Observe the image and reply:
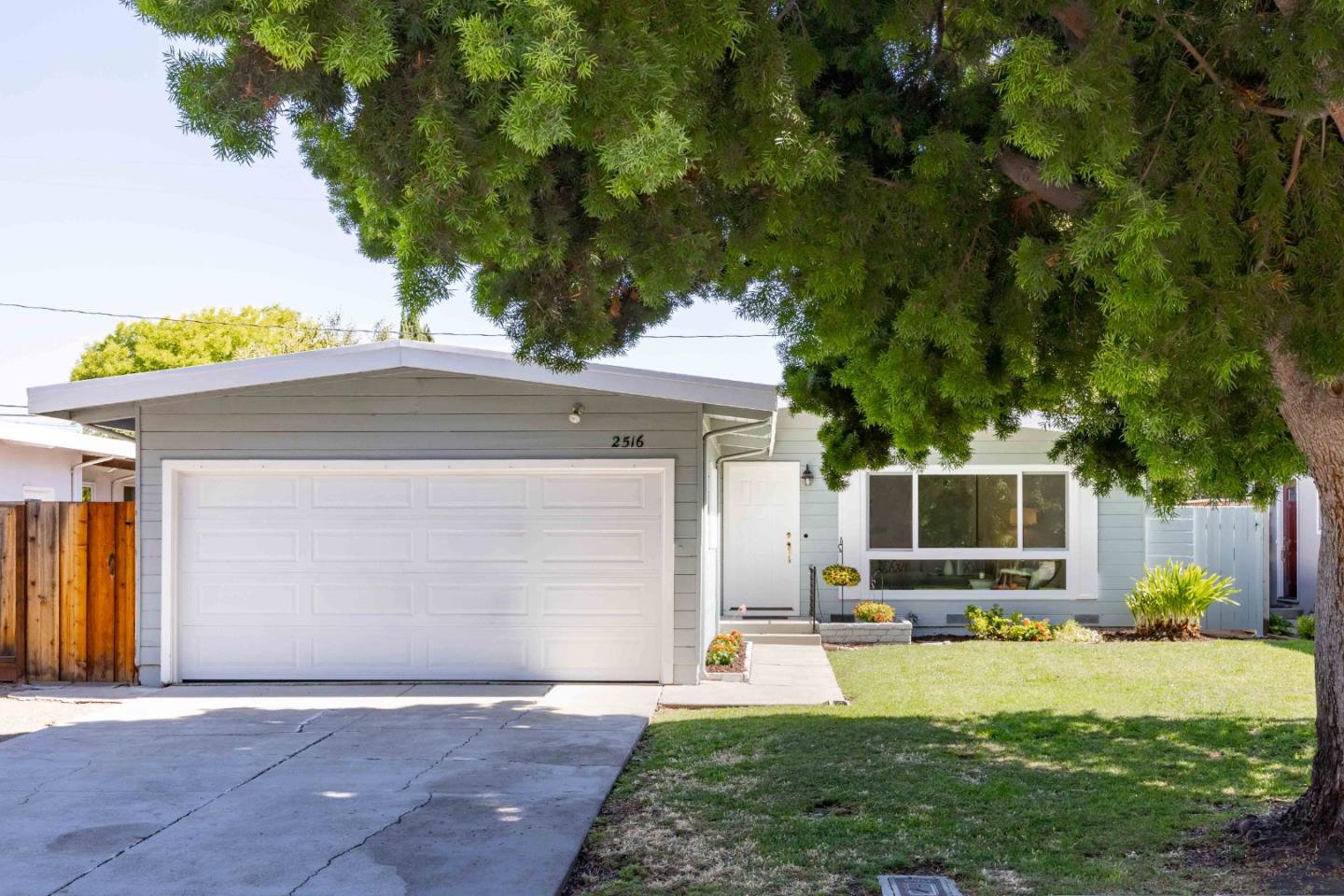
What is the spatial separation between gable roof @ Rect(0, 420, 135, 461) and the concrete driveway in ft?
24.1

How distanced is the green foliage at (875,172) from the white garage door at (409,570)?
435 centimetres

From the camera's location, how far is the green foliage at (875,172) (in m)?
3.49

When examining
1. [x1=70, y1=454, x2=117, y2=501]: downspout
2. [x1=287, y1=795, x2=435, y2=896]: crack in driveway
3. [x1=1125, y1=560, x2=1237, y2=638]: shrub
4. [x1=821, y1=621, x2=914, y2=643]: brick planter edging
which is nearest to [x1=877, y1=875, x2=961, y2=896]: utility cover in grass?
[x1=287, y1=795, x2=435, y2=896]: crack in driveway

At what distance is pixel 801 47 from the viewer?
4.90 m

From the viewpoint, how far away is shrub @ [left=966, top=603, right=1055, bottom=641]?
14711mm

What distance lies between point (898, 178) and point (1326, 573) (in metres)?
2.80

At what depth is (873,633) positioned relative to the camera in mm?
14883

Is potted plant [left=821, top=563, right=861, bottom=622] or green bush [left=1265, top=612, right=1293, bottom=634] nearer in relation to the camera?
potted plant [left=821, top=563, right=861, bottom=622]

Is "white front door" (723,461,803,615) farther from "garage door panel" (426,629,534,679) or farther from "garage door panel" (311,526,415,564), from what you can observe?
"garage door panel" (311,526,415,564)

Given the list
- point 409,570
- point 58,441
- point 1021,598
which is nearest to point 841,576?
point 1021,598

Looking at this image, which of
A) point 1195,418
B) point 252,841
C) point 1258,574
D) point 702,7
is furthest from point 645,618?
point 1258,574

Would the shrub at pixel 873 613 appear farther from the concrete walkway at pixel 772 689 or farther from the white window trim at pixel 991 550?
the concrete walkway at pixel 772 689

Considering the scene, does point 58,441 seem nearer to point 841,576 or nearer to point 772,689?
point 841,576

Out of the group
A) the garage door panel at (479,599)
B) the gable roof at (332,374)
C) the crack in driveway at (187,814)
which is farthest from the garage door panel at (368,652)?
the gable roof at (332,374)
